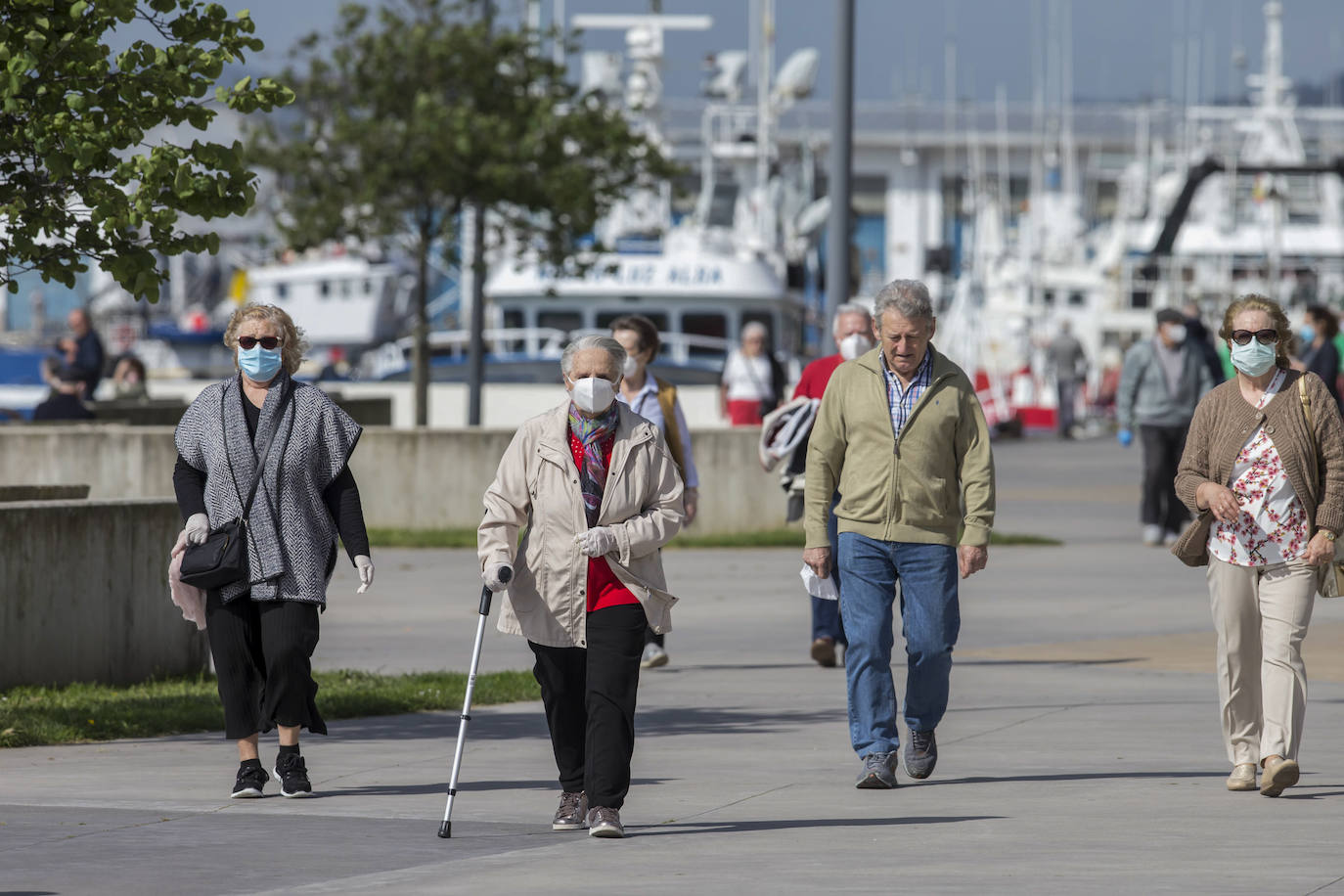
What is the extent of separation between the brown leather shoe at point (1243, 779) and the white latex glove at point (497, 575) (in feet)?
8.62

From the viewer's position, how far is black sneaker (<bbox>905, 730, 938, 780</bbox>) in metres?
8.41

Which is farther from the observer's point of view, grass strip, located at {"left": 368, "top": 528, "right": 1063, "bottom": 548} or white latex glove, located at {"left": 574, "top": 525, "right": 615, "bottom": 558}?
grass strip, located at {"left": 368, "top": 528, "right": 1063, "bottom": 548}

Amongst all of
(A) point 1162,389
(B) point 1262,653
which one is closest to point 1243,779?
(B) point 1262,653

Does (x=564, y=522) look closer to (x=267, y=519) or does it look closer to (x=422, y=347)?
(x=267, y=519)

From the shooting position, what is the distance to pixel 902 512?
324 inches

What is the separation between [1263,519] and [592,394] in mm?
2449

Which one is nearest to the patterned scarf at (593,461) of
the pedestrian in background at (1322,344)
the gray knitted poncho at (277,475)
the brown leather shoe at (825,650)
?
the gray knitted poncho at (277,475)

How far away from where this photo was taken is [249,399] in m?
8.05

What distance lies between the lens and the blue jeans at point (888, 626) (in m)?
8.23

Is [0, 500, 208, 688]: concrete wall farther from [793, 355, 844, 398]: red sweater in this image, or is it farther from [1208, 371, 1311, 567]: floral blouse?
[1208, 371, 1311, 567]: floral blouse

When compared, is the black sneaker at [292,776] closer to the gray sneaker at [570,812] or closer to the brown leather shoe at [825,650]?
the gray sneaker at [570,812]

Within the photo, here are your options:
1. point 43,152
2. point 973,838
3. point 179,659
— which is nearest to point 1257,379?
point 973,838

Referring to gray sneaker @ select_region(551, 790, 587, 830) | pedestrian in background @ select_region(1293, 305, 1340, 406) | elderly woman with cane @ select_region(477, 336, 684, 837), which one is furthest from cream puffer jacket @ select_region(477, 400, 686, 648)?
pedestrian in background @ select_region(1293, 305, 1340, 406)

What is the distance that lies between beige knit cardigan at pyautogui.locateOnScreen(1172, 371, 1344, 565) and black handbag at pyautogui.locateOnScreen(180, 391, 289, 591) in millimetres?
3164
